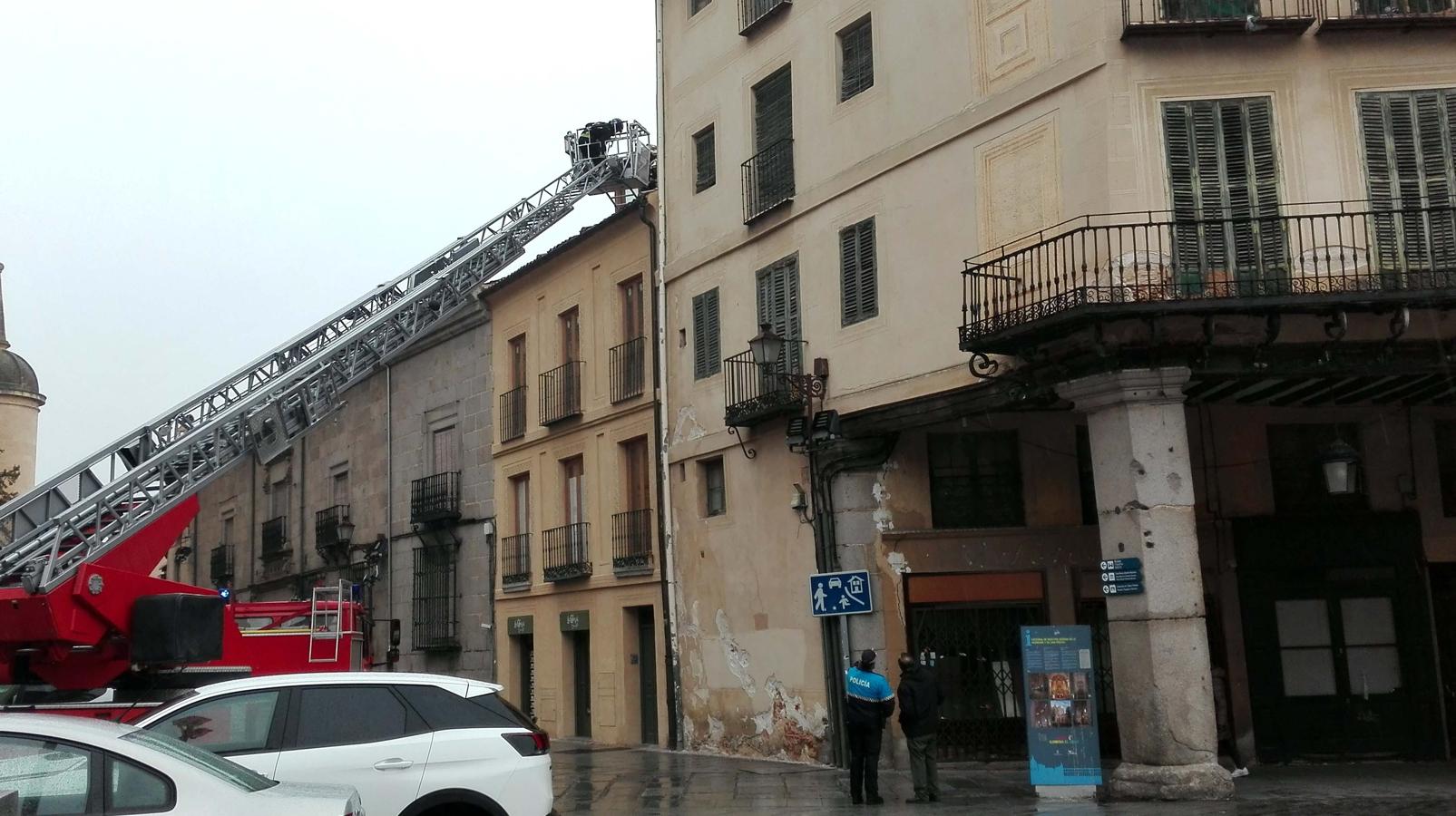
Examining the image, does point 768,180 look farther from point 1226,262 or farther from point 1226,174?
point 1226,262

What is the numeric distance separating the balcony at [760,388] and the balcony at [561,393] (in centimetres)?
581

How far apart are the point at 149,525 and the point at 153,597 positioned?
1818mm

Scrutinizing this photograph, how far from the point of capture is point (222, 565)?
42844 mm

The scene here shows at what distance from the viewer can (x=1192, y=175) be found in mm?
15125

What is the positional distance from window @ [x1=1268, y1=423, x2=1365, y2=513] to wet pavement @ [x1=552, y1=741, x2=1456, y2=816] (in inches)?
124

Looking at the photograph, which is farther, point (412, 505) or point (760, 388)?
point (412, 505)

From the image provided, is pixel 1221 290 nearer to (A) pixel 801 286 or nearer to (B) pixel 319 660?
(A) pixel 801 286

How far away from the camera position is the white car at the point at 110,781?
6734mm

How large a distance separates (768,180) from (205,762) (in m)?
14.9

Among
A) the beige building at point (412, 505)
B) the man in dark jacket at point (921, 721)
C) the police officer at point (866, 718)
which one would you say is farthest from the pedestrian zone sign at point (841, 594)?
the beige building at point (412, 505)

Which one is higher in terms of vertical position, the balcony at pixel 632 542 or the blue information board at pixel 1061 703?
the balcony at pixel 632 542

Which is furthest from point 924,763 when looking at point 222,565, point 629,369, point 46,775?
point 222,565

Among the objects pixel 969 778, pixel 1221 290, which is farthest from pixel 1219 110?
pixel 969 778

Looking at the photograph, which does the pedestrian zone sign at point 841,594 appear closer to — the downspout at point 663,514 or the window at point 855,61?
the downspout at point 663,514
